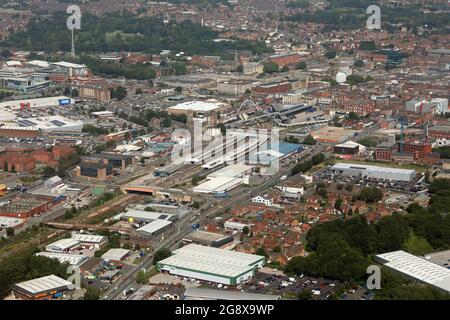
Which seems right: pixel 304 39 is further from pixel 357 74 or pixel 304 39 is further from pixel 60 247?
pixel 60 247

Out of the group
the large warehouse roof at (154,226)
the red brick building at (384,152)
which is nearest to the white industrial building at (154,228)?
the large warehouse roof at (154,226)

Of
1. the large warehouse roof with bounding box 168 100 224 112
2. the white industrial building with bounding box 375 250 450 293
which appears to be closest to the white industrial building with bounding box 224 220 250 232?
the white industrial building with bounding box 375 250 450 293

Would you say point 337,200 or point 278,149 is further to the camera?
point 278,149

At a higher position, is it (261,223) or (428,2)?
(428,2)

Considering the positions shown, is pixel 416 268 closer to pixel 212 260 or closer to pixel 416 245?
pixel 416 245

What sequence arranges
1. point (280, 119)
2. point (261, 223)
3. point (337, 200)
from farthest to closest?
point (280, 119), point (337, 200), point (261, 223)

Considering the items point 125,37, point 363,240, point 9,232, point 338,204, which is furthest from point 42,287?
point 125,37

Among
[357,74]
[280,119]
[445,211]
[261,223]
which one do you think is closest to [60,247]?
[261,223]
